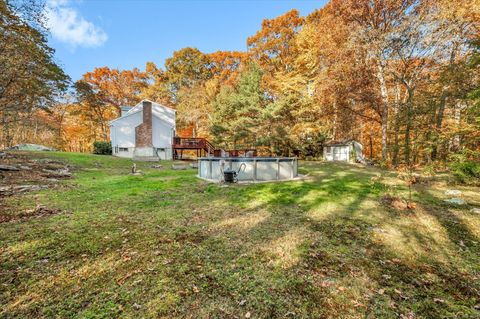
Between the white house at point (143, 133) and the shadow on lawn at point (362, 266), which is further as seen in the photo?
the white house at point (143, 133)

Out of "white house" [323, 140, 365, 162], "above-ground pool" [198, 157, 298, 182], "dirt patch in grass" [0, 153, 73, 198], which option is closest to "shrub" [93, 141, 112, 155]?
"dirt patch in grass" [0, 153, 73, 198]

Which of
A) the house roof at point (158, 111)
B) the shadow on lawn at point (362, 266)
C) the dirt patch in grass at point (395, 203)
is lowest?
the shadow on lawn at point (362, 266)

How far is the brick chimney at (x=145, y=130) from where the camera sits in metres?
25.2

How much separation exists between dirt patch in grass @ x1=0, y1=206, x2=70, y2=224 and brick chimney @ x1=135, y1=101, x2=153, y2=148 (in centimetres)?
2047

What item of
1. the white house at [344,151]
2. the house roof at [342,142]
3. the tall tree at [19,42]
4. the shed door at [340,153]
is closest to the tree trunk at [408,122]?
the white house at [344,151]

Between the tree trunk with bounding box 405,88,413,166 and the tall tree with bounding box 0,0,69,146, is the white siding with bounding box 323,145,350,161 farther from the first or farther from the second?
the tall tree with bounding box 0,0,69,146

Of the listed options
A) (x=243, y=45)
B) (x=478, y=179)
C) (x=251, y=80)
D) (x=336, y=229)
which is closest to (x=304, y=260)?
(x=336, y=229)

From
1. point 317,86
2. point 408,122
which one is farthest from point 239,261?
point 317,86

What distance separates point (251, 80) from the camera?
944 inches

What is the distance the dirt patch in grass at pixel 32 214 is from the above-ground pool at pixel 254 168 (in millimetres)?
6378

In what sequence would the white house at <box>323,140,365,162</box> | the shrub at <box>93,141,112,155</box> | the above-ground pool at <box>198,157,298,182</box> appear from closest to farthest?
1. the above-ground pool at <box>198,157,298,182</box>
2. the white house at <box>323,140,365,162</box>
3. the shrub at <box>93,141,112,155</box>

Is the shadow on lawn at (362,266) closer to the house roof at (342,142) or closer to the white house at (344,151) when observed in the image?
the white house at (344,151)

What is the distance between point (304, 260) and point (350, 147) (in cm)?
2129

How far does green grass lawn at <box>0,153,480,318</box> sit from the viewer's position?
8.57 ft
